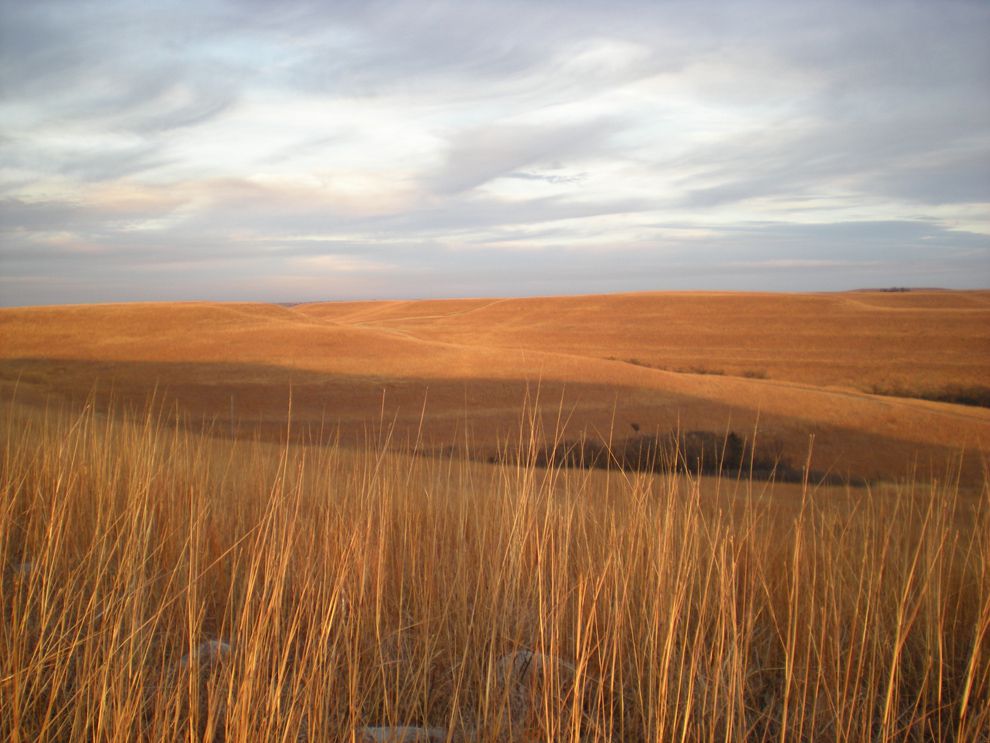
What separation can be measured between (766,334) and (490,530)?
2968 centimetres

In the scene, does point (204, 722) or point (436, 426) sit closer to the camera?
point (204, 722)

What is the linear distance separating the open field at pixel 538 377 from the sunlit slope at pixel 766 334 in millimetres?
145

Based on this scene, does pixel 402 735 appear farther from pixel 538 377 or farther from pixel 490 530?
pixel 538 377

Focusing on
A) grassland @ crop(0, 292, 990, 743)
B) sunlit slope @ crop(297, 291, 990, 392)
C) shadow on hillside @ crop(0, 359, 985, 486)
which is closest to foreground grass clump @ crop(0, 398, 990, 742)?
grassland @ crop(0, 292, 990, 743)

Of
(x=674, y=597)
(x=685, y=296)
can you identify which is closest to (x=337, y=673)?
(x=674, y=597)

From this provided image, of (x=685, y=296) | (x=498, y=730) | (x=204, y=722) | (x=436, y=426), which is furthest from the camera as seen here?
(x=685, y=296)

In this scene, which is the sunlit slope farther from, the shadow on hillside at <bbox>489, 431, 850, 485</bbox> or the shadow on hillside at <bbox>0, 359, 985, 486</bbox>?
the shadow on hillside at <bbox>489, 431, 850, 485</bbox>

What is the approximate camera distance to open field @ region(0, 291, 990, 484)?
11484 mm

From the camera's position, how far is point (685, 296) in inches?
1698

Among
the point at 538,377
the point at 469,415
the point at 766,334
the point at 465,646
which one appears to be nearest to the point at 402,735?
the point at 465,646

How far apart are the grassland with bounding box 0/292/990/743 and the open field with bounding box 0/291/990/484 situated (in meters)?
0.13

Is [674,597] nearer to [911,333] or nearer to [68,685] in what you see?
[68,685]

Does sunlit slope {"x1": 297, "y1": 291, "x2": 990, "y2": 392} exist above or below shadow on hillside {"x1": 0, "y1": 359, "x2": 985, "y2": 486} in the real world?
above

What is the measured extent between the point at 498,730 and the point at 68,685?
1.25 meters
